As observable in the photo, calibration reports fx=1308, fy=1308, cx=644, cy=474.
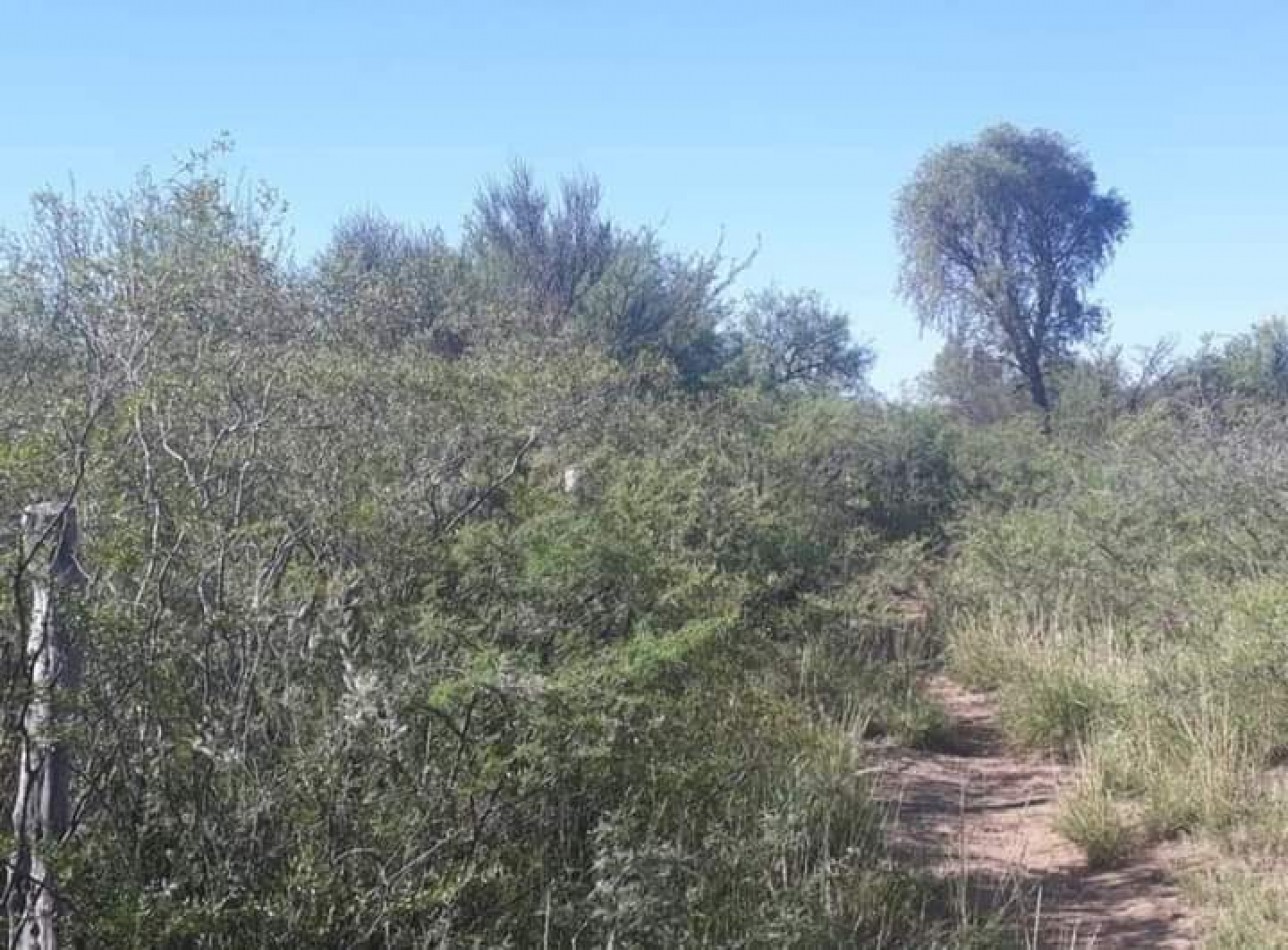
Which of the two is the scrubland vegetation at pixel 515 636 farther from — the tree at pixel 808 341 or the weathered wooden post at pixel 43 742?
the tree at pixel 808 341

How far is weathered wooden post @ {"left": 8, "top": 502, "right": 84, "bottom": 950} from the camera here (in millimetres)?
2980

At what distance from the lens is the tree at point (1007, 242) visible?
30.5 meters

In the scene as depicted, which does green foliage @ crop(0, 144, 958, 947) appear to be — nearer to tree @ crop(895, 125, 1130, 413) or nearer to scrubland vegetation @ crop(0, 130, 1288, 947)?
scrubland vegetation @ crop(0, 130, 1288, 947)

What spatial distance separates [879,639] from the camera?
9352mm

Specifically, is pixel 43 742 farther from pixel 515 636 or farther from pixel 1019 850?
pixel 1019 850

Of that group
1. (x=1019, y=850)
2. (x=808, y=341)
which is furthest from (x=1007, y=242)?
(x=1019, y=850)

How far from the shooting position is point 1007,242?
3114 centimetres

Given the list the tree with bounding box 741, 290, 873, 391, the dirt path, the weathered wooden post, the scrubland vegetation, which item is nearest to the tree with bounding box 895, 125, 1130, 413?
the tree with bounding box 741, 290, 873, 391

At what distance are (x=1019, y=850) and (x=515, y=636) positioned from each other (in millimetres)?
2511

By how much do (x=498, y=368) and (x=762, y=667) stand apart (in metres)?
2.92

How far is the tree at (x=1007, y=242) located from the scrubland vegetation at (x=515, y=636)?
1935 cm

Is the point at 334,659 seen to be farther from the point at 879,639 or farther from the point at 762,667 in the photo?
the point at 879,639

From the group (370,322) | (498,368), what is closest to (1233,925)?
(498,368)

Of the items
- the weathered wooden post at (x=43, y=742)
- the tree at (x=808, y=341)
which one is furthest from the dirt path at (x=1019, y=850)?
the tree at (x=808, y=341)
